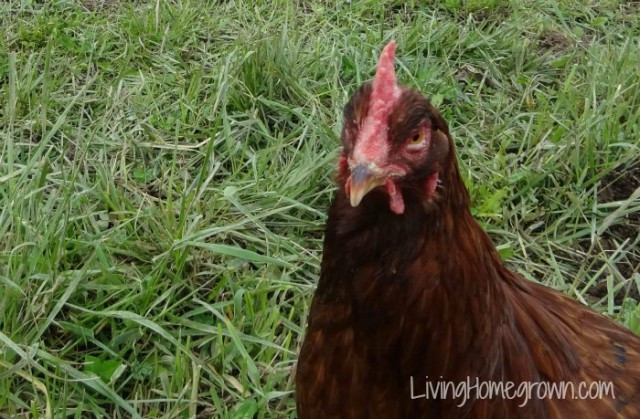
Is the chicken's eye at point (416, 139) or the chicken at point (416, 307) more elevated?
the chicken's eye at point (416, 139)

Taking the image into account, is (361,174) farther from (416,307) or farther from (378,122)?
A: (416,307)

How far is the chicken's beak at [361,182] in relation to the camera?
42.1 inches

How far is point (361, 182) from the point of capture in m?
1.08

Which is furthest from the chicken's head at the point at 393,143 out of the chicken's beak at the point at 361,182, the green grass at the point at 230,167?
the green grass at the point at 230,167

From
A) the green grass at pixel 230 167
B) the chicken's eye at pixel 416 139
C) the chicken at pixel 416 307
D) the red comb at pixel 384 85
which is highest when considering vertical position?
the red comb at pixel 384 85

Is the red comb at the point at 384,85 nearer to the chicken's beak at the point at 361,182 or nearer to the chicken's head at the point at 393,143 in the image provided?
the chicken's head at the point at 393,143

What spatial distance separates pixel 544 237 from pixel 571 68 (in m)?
1.14

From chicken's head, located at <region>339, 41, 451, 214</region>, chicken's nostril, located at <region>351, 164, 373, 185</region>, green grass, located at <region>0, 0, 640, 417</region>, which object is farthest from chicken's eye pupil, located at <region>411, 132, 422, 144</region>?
green grass, located at <region>0, 0, 640, 417</region>

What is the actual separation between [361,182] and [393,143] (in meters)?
0.09

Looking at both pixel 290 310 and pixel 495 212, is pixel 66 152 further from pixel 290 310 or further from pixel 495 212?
pixel 495 212

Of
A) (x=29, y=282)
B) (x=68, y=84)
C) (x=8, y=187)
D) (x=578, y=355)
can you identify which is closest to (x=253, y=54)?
(x=68, y=84)

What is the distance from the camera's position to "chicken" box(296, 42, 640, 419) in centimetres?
113

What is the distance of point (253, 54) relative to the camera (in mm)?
2896

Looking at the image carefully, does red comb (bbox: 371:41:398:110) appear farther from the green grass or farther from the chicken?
the green grass
